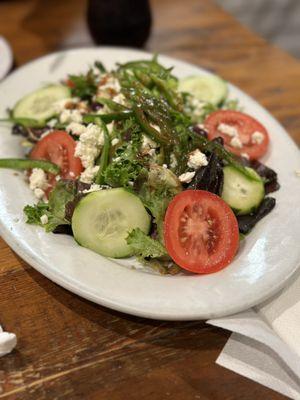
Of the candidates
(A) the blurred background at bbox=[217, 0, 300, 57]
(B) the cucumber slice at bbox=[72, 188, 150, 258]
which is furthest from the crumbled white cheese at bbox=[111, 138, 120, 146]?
(A) the blurred background at bbox=[217, 0, 300, 57]

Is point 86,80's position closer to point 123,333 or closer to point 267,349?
point 123,333

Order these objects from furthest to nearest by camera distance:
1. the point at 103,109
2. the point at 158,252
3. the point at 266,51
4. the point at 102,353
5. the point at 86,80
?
1. the point at 266,51
2. the point at 86,80
3. the point at 103,109
4. the point at 158,252
5. the point at 102,353

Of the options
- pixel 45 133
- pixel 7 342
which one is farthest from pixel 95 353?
pixel 45 133

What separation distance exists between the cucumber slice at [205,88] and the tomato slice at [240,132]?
0.27 meters

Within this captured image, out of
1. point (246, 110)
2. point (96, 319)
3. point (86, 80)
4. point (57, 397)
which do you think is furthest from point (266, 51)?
point (57, 397)

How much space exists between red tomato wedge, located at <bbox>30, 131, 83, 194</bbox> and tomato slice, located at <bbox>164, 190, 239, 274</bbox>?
0.57m

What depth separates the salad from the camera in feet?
6.36

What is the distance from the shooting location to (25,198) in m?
2.15

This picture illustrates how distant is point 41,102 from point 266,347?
5.71 ft

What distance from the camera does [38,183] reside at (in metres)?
2.23

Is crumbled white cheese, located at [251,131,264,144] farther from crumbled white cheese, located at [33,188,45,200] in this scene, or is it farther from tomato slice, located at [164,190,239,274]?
crumbled white cheese, located at [33,188,45,200]

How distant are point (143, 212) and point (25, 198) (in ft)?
1.79

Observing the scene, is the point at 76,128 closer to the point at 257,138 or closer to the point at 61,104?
the point at 61,104

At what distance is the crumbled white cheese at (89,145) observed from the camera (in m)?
2.23
